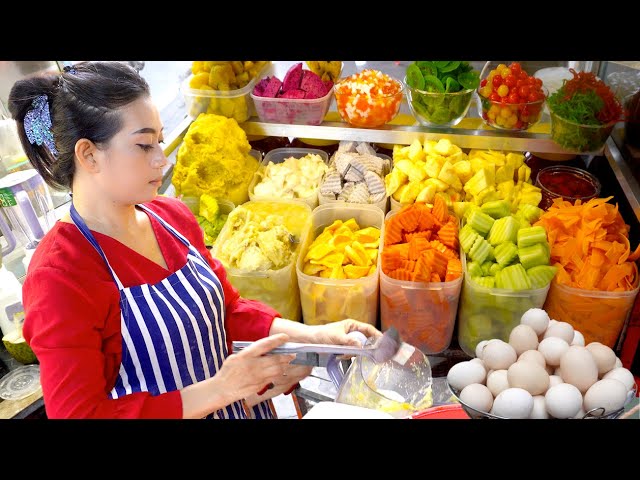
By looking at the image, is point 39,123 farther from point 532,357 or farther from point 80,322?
point 532,357

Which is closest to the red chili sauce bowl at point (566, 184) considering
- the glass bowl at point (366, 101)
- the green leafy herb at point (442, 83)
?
the green leafy herb at point (442, 83)

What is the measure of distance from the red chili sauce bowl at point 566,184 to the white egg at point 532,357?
1.20 metres

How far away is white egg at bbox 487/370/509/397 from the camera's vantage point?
1.05 metres

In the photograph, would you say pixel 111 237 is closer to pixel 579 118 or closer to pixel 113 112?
pixel 113 112

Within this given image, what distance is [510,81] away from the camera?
2.11m

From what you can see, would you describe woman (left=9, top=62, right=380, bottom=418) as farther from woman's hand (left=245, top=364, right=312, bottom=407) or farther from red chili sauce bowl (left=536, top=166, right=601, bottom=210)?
red chili sauce bowl (left=536, top=166, right=601, bottom=210)

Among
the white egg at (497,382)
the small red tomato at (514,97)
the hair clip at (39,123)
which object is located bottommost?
the white egg at (497,382)

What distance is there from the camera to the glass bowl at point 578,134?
6.78 ft

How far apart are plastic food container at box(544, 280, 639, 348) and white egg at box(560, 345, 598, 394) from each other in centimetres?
86

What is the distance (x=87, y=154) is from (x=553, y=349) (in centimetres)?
101

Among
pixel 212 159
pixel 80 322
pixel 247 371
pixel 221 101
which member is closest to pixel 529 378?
pixel 247 371

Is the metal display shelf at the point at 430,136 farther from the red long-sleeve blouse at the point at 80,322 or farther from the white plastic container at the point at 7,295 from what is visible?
the red long-sleeve blouse at the point at 80,322
